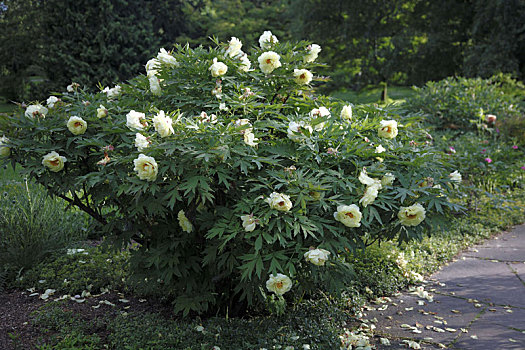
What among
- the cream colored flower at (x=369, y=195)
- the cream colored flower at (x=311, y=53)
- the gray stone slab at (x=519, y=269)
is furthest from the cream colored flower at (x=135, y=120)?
the gray stone slab at (x=519, y=269)

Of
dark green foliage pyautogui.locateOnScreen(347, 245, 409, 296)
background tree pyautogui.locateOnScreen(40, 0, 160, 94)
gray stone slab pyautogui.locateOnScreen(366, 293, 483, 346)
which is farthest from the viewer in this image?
background tree pyautogui.locateOnScreen(40, 0, 160, 94)

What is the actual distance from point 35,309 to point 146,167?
1.81 metres

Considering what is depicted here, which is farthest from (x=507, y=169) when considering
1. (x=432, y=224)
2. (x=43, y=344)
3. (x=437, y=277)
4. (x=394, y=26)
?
(x=394, y=26)

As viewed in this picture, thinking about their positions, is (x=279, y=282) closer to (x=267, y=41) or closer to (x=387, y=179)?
(x=387, y=179)

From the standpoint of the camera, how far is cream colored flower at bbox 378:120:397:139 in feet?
8.76

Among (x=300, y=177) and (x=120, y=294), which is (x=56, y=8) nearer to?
(x=120, y=294)

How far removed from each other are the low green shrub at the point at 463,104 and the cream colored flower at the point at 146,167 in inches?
281

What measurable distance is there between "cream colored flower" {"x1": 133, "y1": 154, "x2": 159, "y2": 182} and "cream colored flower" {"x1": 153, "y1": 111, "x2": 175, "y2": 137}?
0.46 feet

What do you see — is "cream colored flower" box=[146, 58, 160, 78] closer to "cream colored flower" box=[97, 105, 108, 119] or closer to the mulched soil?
"cream colored flower" box=[97, 105, 108, 119]

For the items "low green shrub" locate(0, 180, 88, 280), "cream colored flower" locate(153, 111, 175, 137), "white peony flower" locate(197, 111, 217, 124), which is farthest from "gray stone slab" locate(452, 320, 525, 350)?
"low green shrub" locate(0, 180, 88, 280)

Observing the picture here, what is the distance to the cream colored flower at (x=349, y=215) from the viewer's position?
2209mm

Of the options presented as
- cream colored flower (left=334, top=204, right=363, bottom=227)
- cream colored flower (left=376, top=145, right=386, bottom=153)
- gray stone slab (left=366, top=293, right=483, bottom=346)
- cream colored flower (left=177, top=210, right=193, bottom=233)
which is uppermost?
cream colored flower (left=376, top=145, right=386, bottom=153)

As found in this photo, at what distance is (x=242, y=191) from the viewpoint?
2459 millimetres

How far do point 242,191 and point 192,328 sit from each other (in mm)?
942
